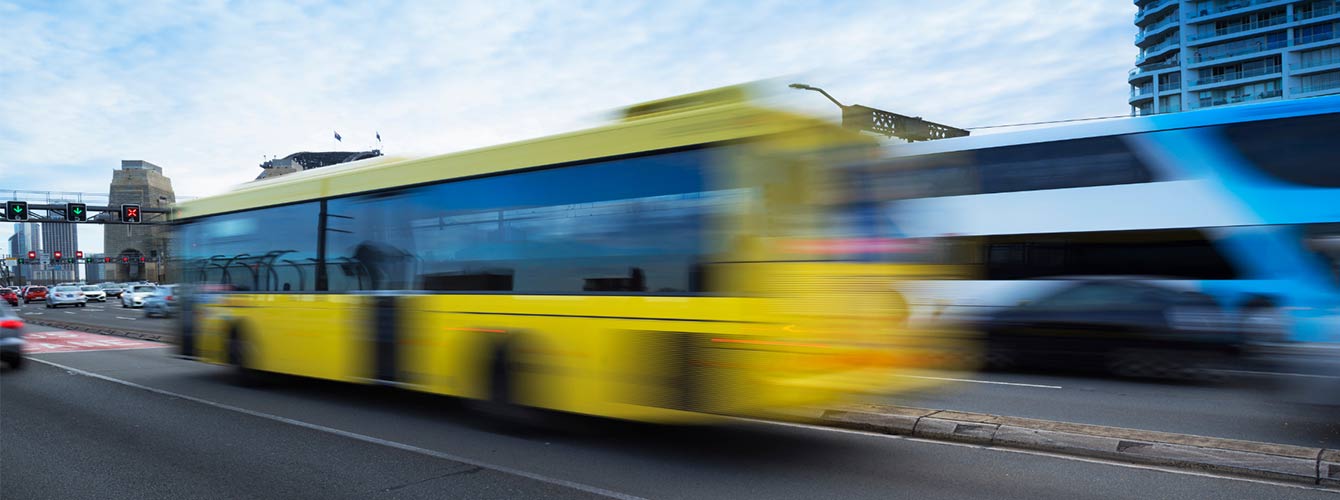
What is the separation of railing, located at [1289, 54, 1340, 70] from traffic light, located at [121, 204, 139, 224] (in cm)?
8400

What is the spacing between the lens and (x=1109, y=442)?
664 centimetres

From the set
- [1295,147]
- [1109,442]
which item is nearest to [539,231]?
[1109,442]

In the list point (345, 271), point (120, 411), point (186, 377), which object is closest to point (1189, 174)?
point (345, 271)

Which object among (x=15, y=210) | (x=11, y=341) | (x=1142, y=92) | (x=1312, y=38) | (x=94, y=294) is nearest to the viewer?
(x=11, y=341)

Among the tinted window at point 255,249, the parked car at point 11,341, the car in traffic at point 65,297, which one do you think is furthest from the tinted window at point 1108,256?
the car in traffic at point 65,297

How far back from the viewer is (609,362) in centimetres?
695

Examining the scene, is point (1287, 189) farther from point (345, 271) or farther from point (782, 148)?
point (345, 271)

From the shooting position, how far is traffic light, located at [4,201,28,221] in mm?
46237

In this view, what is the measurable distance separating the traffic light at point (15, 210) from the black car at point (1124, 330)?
51702mm

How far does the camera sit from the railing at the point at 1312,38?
70250 millimetres

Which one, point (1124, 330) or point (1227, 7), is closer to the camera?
point (1124, 330)

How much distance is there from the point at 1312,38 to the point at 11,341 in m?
86.6

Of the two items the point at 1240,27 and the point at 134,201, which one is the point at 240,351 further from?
the point at 134,201

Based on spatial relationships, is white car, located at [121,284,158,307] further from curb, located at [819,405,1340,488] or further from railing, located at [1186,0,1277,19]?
railing, located at [1186,0,1277,19]
